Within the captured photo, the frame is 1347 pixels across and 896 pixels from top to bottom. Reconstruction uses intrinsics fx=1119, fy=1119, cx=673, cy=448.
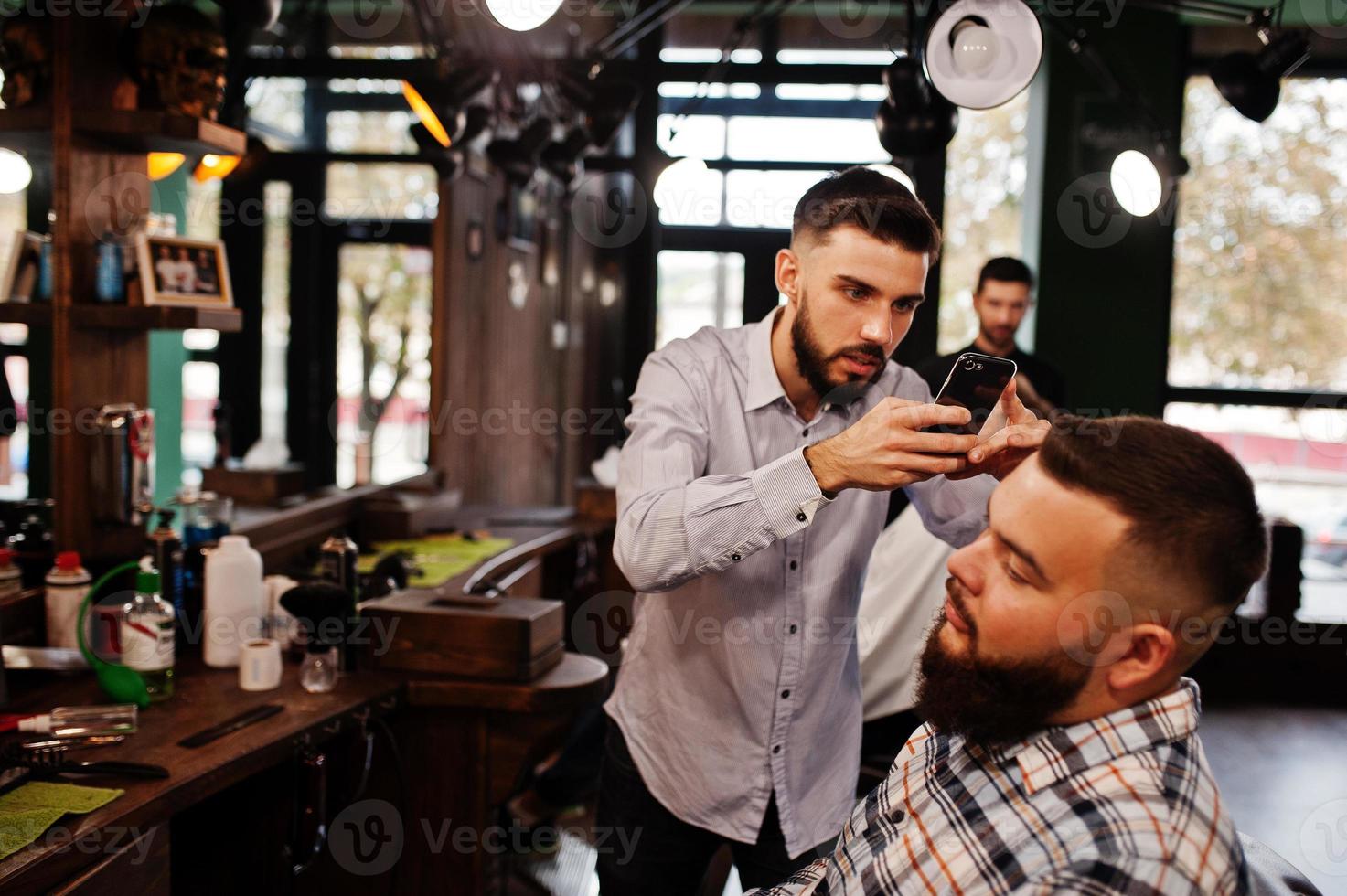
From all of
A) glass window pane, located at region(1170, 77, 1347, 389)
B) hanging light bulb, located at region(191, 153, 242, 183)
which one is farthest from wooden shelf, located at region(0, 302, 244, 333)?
glass window pane, located at region(1170, 77, 1347, 389)

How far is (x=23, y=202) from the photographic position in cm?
245

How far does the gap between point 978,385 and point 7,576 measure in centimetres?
182

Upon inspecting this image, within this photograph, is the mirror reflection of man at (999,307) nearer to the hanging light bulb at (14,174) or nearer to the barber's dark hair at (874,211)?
the barber's dark hair at (874,211)

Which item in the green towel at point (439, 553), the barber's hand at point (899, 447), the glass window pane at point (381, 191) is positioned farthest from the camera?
the glass window pane at point (381, 191)

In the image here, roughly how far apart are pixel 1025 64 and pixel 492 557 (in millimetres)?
1972

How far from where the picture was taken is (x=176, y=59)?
2418 millimetres

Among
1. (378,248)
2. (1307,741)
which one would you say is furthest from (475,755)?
(1307,741)

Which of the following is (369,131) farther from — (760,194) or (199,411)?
(760,194)

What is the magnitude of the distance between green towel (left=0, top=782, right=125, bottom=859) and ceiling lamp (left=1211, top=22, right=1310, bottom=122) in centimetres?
363

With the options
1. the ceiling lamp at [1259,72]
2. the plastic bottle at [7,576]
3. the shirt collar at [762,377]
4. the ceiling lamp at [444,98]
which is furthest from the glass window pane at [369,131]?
the ceiling lamp at [1259,72]

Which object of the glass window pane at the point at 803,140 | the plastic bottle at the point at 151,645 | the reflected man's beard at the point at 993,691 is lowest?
the plastic bottle at the point at 151,645

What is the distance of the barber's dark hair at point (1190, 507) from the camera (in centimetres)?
109

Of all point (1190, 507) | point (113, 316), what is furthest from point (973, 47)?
point (113, 316)

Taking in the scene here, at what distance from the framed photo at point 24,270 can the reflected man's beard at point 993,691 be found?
204cm
